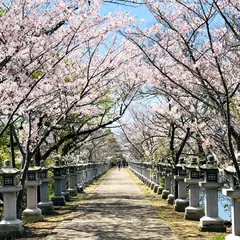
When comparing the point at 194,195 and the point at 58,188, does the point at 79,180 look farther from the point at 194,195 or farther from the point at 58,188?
the point at 194,195

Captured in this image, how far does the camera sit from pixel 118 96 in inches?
647

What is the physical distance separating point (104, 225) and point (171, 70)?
14.0 feet

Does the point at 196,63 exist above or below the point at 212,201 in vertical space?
above

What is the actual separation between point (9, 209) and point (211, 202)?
4.48 m

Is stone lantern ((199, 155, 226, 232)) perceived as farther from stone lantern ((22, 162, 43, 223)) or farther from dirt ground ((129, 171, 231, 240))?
stone lantern ((22, 162, 43, 223))

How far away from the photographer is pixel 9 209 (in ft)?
29.6

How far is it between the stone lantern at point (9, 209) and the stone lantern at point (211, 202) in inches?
162

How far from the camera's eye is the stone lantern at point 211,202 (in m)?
9.27

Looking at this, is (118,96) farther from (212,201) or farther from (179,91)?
(212,201)

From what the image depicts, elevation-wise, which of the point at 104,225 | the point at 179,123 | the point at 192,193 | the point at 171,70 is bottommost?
the point at 104,225

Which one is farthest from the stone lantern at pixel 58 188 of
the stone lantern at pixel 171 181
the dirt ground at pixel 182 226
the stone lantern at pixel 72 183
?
the stone lantern at pixel 171 181

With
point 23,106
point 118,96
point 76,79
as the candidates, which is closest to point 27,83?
point 23,106

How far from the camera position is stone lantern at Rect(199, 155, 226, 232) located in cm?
927

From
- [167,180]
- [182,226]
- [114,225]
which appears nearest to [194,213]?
[182,226]
